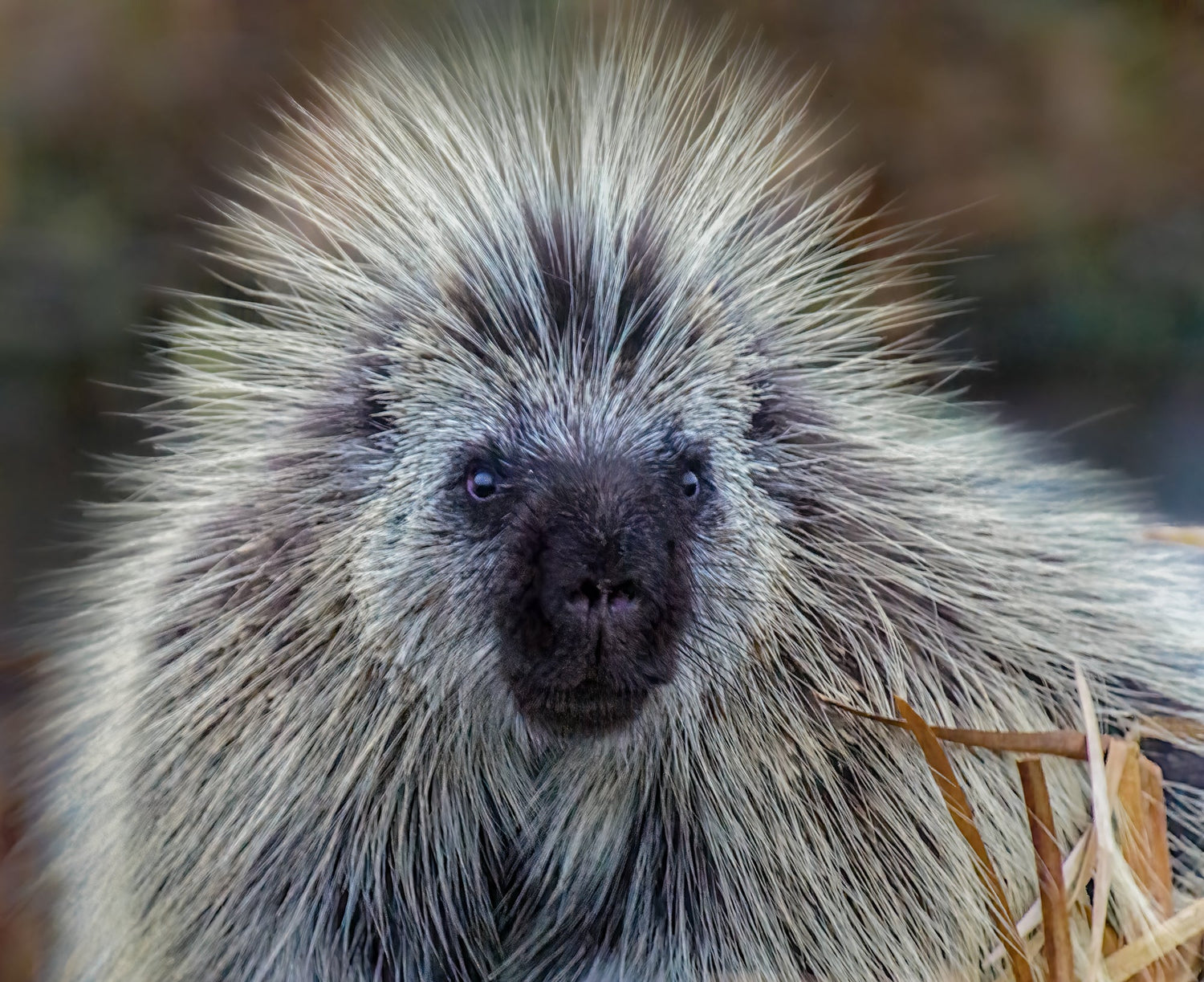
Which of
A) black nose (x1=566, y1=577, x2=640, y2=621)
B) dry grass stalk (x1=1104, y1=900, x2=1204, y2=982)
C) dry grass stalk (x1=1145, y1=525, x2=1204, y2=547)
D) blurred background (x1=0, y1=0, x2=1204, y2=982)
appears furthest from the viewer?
blurred background (x1=0, y1=0, x2=1204, y2=982)

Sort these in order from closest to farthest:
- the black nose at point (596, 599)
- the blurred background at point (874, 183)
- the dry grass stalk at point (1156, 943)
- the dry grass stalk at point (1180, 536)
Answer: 1. the black nose at point (596, 599)
2. the dry grass stalk at point (1156, 943)
3. the dry grass stalk at point (1180, 536)
4. the blurred background at point (874, 183)

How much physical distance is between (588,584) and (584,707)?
7.7 inches

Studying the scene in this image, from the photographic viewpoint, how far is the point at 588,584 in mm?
1278

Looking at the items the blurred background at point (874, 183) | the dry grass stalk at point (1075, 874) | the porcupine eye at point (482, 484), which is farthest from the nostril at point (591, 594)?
the blurred background at point (874, 183)

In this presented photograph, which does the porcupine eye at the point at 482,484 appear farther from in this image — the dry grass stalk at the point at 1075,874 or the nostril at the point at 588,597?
the dry grass stalk at the point at 1075,874

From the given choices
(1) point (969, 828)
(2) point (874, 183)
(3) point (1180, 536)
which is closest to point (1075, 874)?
(1) point (969, 828)

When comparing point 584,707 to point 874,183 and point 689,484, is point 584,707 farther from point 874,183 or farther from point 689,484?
point 874,183

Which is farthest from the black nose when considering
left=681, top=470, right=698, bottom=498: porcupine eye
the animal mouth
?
left=681, top=470, right=698, bottom=498: porcupine eye

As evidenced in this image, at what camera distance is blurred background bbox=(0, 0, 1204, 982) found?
1.75 m

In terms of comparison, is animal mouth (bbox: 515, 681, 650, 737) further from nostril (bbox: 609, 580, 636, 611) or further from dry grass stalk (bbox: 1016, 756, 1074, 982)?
dry grass stalk (bbox: 1016, 756, 1074, 982)

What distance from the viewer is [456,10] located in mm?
1749

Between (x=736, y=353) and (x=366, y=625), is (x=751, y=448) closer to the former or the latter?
(x=736, y=353)

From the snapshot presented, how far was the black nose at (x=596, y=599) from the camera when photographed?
128cm

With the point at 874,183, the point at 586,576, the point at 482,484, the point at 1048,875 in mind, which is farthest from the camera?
the point at 874,183
